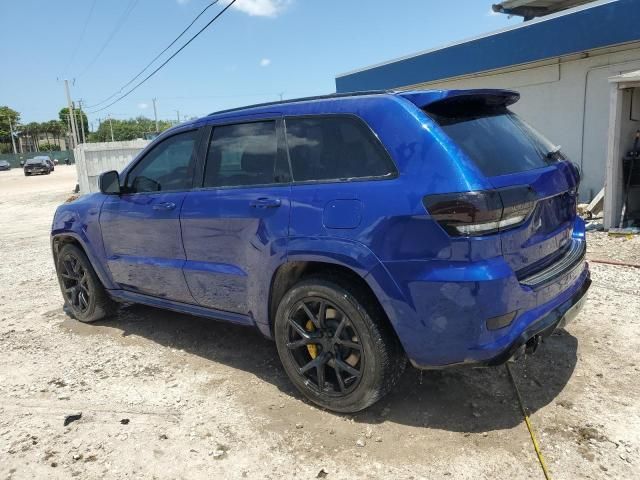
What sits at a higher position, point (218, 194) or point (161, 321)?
point (218, 194)

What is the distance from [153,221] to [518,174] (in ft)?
9.09

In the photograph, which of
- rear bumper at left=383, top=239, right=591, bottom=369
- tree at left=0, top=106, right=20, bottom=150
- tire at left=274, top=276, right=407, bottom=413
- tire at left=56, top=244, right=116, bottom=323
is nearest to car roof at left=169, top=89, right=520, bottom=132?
rear bumper at left=383, top=239, right=591, bottom=369

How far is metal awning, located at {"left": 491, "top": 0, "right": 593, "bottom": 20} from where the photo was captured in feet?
→ 50.4

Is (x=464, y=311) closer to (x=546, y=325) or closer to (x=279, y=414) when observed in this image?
(x=546, y=325)

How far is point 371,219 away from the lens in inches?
111

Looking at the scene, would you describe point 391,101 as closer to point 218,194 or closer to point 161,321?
point 218,194

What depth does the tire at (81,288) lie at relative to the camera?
16.7ft

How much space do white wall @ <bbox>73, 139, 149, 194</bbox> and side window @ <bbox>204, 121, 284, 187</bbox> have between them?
555 inches

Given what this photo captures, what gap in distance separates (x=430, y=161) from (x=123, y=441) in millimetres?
2420

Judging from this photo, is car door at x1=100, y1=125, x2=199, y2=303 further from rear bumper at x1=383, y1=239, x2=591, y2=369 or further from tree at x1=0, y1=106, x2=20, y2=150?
tree at x1=0, y1=106, x2=20, y2=150

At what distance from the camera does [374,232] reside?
9.18 ft

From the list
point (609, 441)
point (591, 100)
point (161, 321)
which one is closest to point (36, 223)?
point (161, 321)

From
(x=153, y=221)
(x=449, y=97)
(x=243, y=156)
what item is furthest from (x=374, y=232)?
(x=153, y=221)

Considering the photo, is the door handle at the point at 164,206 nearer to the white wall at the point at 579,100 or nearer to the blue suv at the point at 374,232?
the blue suv at the point at 374,232
